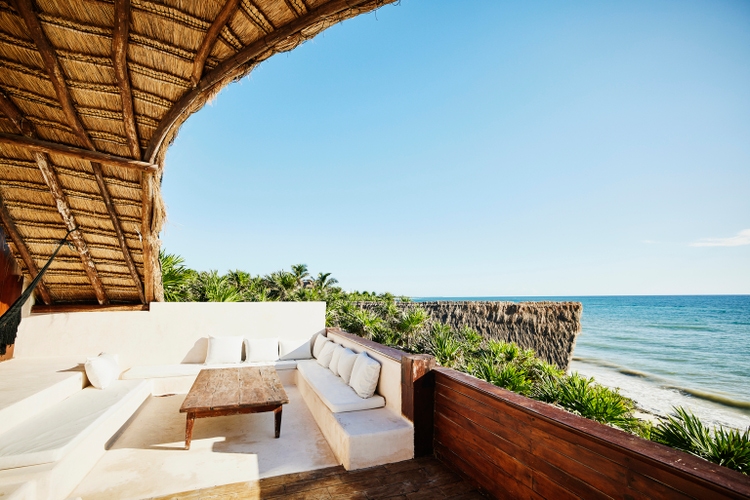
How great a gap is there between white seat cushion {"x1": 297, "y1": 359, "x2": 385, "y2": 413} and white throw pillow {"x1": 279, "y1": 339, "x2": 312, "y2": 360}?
114 cm

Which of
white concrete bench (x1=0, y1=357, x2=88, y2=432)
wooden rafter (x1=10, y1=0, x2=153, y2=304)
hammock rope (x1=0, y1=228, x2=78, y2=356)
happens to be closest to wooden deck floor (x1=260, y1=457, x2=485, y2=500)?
white concrete bench (x1=0, y1=357, x2=88, y2=432)

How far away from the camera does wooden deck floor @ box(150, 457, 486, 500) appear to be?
7.65 feet

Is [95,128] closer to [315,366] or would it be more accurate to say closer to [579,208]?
[315,366]

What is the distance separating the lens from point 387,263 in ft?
133

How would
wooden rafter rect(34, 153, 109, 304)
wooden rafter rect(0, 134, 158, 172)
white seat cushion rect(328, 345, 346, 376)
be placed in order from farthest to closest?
white seat cushion rect(328, 345, 346, 376) < wooden rafter rect(34, 153, 109, 304) < wooden rafter rect(0, 134, 158, 172)

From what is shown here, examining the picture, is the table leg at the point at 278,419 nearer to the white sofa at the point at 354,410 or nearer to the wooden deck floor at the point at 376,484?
the white sofa at the point at 354,410

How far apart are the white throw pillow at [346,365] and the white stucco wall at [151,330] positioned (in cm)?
208

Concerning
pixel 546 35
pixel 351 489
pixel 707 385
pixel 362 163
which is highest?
pixel 362 163

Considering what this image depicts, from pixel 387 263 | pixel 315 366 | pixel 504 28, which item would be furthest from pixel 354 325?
pixel 387 263

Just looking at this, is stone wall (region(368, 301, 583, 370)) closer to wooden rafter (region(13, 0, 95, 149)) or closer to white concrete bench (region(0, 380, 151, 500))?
white concrete bench (region(0, 380, 151, 500))

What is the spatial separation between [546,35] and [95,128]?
8480 millimetres

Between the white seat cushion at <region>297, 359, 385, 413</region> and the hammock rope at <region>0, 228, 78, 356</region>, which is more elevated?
the hammock rope at <region>0, 228, 78, 356</region>

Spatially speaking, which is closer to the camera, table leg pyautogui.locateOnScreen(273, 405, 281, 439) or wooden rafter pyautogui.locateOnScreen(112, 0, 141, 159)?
wooden rafter pyautogui.locateOnScreen(112, 0, 141, 159)

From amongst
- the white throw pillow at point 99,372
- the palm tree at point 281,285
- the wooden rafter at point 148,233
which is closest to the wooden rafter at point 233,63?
the wooden rafter at point 148,233
